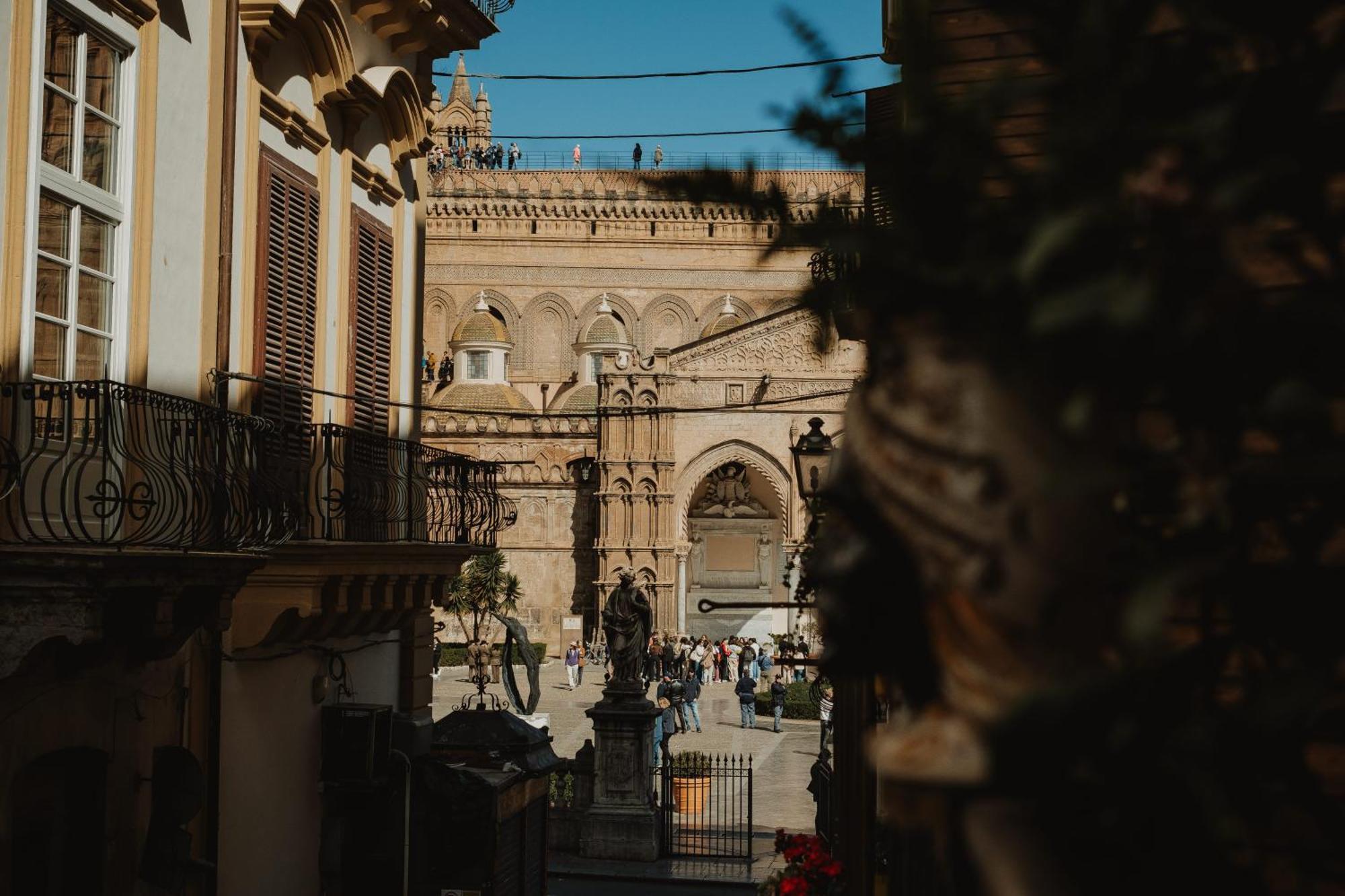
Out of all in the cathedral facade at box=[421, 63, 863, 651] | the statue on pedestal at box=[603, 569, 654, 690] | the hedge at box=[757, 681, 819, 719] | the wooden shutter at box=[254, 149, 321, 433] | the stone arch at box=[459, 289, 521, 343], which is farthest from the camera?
the stone arch at box=[459, 289, 521, 343]

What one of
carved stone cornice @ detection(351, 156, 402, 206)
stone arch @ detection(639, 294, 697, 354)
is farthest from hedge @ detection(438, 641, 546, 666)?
carved stone cornice @ detection(351, 156, 402, 206)

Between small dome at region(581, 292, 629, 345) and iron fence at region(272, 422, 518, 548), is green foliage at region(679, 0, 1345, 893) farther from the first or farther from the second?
small dome at region(581, 292, 629, 345)

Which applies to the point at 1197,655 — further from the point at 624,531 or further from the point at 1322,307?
the point at 624,531

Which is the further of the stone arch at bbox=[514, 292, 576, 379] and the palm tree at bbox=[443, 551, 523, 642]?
the stone arch at bbox=[514, 292, 576, 379]

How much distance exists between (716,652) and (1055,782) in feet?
144

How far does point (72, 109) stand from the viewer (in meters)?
8.04

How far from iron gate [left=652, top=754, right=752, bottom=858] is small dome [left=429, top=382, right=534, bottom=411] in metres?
33.2

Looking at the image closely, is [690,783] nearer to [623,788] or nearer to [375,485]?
[623,788]

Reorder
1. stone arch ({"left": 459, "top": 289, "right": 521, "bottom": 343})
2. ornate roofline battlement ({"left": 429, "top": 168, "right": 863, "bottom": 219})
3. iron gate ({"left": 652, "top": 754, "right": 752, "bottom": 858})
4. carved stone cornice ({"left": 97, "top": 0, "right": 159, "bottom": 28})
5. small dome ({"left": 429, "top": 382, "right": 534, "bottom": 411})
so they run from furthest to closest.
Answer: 1. stone arch ({"left": 459, "top": 289, "right": 521, "bottom": 343})
2. ornate roofline battlement ({"left": 429, "top": 168, "right": 863, "bottom": 219})
3. small dome ({"left": 429, "top": 382, "right": 534, "bottom": 411})
4. iron gate ({"left": 652, "top": 754, "right": 752, "bottom": 858})
5. carved stone cornice ({"left": 97, "top": 0, "right": 159, "bottom": 28})

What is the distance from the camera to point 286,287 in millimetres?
10961

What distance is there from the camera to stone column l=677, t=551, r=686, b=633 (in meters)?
52.0

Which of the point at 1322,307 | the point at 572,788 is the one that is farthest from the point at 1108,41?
the point at 572,788

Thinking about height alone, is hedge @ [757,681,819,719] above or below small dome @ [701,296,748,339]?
below

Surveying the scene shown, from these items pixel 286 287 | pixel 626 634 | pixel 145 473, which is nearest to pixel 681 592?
pixel 626 634
